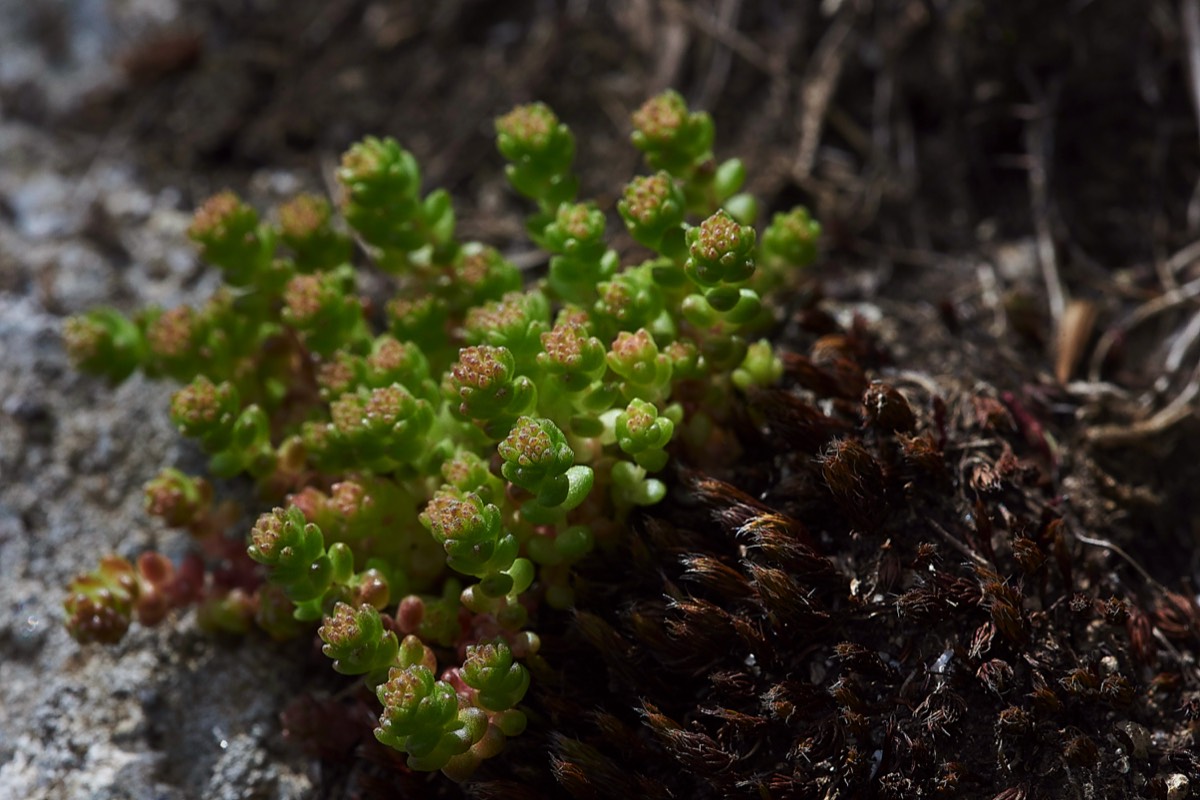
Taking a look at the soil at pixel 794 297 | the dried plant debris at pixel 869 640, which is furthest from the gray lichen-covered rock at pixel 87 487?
the dried plant debris at pixel 869 640

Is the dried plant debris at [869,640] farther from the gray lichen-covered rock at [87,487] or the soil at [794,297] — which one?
the gray lichen-covered rock at [87,487]

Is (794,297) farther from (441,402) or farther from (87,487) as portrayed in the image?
(87,487)

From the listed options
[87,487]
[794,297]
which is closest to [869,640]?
A: [794,297]

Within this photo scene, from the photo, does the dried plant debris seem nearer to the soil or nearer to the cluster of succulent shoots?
the soil

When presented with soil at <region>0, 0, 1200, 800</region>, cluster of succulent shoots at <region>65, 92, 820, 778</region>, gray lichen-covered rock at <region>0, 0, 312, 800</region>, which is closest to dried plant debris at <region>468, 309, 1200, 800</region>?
soil at <region>0, 0, 1200, 800</region>

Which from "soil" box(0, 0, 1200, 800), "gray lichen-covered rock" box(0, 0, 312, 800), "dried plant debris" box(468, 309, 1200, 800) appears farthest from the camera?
"gray lichen-covered rock" box(0, 0, 312, 800)

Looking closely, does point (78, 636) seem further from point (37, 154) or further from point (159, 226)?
point (37, 154)
